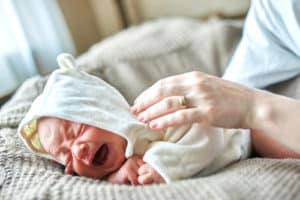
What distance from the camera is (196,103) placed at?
78 cm

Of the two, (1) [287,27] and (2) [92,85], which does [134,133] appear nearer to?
(2) [92,85]

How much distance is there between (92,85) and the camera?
92cm

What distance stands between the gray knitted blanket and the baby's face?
3 cm

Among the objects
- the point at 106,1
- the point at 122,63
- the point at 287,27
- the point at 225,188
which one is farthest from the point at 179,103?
the point at 106,1

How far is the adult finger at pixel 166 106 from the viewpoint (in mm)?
778

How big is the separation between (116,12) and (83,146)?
4.24 feet

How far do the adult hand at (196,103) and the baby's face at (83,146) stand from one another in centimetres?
7

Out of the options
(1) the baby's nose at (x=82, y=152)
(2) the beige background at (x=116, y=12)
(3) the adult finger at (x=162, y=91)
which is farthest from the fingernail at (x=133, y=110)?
(2) the beige background at (x=116, y=12)

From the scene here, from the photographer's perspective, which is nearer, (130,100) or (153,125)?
(153,125)

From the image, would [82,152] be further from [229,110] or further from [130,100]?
A: [130,100]

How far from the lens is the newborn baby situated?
0.77 metres

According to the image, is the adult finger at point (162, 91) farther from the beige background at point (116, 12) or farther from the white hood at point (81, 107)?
the beige background at point (116, 12)

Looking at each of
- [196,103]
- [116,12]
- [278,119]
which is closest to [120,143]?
[196,103]

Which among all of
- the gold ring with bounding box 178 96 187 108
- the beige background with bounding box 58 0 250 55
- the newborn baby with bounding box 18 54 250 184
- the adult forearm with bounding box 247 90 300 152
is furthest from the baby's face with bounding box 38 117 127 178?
the beige background with bounding box 58 0 250 55
